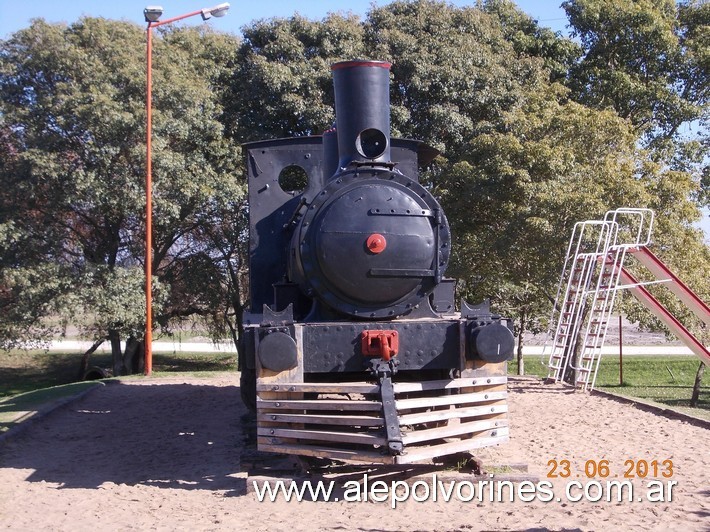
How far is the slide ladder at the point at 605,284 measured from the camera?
11391mm

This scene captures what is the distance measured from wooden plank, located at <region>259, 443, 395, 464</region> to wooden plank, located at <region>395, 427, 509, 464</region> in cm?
15

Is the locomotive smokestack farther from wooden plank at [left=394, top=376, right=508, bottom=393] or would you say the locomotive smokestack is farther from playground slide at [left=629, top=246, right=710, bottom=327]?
playground slide at [left=629, top=246, right=710, bottom=327]

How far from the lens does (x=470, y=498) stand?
5.90m

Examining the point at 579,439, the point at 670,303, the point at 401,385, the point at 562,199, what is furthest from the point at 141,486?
the point at 670,303

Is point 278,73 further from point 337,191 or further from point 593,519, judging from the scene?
point 593,519

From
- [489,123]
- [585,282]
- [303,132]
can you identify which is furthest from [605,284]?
[303,132]

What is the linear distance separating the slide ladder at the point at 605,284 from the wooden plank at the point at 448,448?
5.58m

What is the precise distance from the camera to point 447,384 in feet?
21.1

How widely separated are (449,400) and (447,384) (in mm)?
151

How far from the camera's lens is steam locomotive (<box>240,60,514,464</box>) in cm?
617

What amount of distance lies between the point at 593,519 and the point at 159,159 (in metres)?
13.9

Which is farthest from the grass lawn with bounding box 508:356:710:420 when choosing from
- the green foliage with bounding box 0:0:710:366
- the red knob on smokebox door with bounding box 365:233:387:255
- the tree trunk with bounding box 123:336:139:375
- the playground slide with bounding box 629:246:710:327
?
the red knob on smokebox door with bounding box 365:233:387:255

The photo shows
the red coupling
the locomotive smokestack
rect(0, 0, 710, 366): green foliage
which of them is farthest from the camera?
rect(0, 0, 710, 366): green foliage

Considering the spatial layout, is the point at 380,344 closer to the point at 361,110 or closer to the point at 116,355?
the point at 361,110
